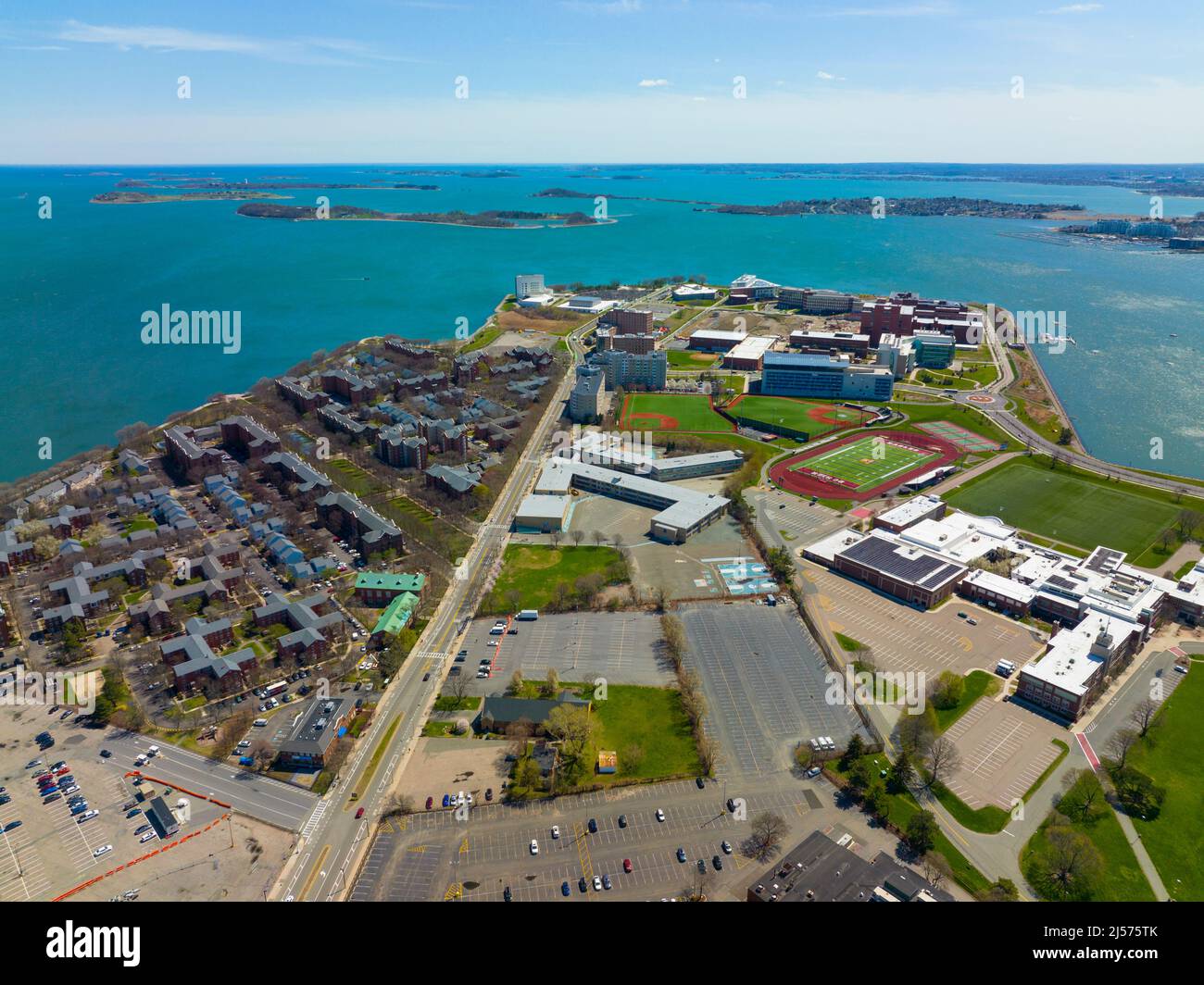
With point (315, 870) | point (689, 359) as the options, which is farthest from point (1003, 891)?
point (689, 359)

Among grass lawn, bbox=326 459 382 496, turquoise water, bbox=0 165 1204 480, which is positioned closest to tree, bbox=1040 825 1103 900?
grass lawn, bbox=326 459 382 496

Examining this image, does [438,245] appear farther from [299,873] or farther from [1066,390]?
[299,873]

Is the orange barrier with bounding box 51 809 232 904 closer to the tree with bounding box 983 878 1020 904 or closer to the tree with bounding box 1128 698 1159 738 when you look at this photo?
the tree with bounding box 983 878 1020 904

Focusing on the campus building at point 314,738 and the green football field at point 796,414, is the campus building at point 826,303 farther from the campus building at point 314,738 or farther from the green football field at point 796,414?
the campus building at point 314,738

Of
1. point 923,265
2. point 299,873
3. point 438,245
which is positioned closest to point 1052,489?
point 299,873

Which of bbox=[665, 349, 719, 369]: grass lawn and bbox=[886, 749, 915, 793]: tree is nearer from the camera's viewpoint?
bbox=[886, 749, 915, 793]: tree

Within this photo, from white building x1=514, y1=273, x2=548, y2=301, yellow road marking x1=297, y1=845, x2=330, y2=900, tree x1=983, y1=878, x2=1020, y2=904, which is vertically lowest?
yellow road marking x1=297, y1=845, x2=330, y2=900

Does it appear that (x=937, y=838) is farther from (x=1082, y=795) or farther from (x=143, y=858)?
(x=143, y=858)
